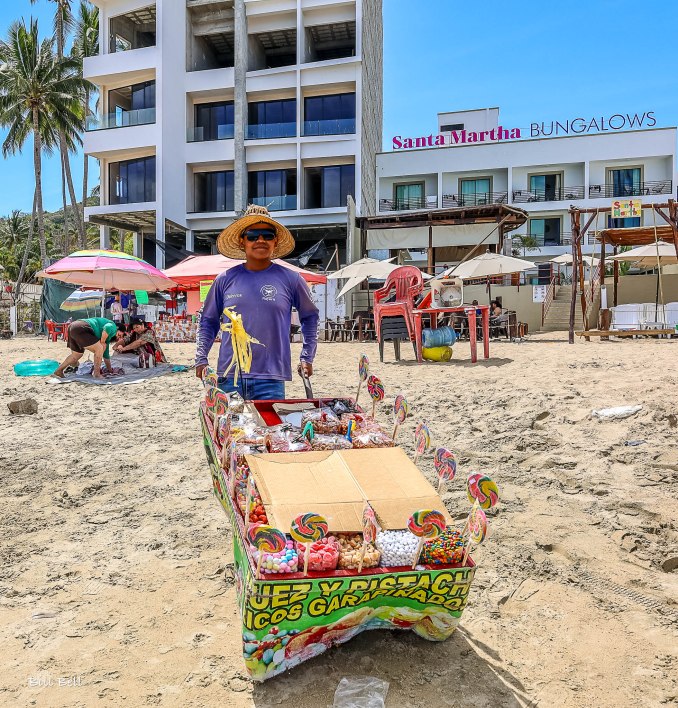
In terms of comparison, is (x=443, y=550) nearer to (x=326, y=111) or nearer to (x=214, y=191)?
(x=326, y=111)

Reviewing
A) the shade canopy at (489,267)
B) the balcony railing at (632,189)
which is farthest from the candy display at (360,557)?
the balcony railing at (632,189)

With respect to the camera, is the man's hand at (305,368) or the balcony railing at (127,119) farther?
the balcony railing at (127,119)

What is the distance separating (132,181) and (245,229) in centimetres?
2454

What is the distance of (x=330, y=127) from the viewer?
24.5 meters

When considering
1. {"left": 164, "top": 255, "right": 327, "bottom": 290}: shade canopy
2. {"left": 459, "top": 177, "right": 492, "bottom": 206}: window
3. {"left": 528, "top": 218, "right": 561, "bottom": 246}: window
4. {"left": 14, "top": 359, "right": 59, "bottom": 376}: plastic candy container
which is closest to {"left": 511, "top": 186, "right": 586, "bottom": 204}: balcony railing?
{"left": 528, "top": 218, "right": 561, "bottom": 246}: window

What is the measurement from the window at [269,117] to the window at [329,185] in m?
2.24

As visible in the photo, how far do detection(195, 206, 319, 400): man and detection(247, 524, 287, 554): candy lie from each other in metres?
Answer: 1.69

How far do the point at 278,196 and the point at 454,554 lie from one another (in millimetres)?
24726

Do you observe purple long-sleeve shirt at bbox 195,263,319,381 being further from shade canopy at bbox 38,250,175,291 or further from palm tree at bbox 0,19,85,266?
palm tree at bbox 0,19,85,266

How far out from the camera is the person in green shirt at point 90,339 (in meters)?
8.90

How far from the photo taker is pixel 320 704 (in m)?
1.98

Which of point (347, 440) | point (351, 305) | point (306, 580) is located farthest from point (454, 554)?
point (351, 305)

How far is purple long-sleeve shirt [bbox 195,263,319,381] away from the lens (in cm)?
340

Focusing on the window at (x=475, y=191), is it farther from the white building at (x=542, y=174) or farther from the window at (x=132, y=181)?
the window at (x=132, y=181)
